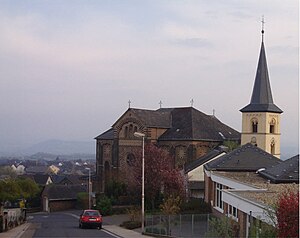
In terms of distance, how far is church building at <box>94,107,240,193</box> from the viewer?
70500 mm

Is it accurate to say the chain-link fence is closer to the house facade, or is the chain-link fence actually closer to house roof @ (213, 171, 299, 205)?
the house facade

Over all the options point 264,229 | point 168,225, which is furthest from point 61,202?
point 264,229

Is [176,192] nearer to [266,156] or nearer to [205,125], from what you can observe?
[266,156]

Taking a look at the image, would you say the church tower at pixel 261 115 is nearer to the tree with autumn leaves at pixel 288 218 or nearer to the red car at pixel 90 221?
the red car at pixel 90 221

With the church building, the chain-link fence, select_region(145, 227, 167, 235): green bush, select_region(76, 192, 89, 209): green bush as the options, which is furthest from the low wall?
select_region(76, 192, 89, 209): green bush

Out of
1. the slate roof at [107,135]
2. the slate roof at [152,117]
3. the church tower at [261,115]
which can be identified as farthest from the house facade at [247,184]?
the slate roof at [107,135]

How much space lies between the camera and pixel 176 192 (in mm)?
→ 57469

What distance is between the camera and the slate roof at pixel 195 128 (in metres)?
71.2

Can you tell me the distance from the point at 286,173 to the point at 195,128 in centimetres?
3431

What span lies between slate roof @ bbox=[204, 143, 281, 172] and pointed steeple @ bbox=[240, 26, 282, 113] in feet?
72.7

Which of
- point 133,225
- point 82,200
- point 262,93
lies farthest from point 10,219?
point 262,93

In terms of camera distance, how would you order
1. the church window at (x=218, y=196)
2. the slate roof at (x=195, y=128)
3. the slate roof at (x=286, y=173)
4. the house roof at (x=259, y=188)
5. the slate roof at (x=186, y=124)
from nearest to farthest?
the house roof at (x=259, y=188) < the slate roof at (x=286, y=173) < the church window at (x=218, y=196) < the slate roof at (x=195, y=128) < the slate roof at (x=186, y=124)

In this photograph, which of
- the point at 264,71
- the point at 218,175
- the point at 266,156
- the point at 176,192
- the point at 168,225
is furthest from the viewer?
the point at 264,71

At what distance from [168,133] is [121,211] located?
17013mm
